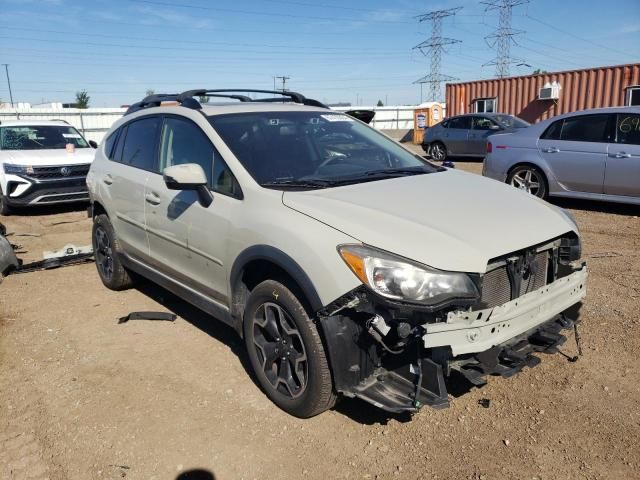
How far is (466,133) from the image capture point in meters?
17.0

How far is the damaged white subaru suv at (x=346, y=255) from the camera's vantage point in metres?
2.58

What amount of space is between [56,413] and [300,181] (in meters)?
2.04

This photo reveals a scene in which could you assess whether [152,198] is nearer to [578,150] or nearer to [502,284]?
[502,284]

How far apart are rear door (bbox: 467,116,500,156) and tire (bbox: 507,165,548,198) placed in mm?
7836

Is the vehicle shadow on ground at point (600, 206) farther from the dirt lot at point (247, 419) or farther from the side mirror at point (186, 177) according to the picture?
the side mirror at point (186, 177)

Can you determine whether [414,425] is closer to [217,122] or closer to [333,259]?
[333,259]

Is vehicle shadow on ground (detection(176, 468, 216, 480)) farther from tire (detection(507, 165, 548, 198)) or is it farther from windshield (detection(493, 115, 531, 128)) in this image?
windshield (detection(493, 115, 531, 128))

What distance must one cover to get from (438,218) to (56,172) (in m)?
8.49

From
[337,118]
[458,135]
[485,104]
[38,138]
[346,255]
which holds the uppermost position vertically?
[485,104]

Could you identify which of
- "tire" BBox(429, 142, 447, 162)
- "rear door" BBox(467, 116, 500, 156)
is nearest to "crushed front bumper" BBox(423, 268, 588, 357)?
"rear door" BBox(467, 116, 500, 156)

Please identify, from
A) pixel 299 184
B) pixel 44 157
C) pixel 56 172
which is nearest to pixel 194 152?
pixel 299 184

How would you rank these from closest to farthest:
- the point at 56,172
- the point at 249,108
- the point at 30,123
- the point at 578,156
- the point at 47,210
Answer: the point at 249,108, the point at 578,156, the point at 56,172, the point at 47,210, the point at 30,123

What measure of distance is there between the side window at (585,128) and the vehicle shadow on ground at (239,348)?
6.18m

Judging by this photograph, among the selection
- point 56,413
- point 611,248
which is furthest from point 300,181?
point 611,248
